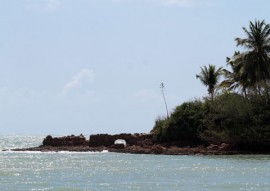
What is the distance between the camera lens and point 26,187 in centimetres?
2522

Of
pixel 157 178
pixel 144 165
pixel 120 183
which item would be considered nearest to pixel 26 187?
pixel 120 183

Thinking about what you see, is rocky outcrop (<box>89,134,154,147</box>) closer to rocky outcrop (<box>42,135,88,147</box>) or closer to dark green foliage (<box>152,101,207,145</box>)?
rocky outcrop (<box>42,135,88,147</box>)

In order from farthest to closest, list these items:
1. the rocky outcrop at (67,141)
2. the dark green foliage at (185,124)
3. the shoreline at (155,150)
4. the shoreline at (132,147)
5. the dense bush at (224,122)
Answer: the rocky outcrop at (67,141) < the dark green foliage at (185,124) < the shoreline at (132,147) < the dense bush at (224,122) < the shoreline at (155,150)

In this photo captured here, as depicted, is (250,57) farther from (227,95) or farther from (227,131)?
(227,131)

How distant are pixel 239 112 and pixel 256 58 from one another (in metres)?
5.61

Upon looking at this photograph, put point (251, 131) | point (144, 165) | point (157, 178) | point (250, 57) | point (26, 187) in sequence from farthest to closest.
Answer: point (250, 57), point (251, 131), point (144, 165), point (157, 178), point (26, 187)

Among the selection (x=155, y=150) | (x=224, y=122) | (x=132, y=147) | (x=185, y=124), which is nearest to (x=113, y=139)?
(x=132, y=147)

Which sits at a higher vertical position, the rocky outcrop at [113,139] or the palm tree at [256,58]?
the palm tree at [256,58]

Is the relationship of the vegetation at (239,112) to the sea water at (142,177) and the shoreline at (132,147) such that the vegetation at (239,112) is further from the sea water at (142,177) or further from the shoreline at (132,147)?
the sea water at (142,177)

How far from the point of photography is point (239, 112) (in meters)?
49.3

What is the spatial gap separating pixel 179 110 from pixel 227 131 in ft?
26.2

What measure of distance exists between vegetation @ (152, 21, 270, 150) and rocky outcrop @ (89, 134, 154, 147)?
3290 mm

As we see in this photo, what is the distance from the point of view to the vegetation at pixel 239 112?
4916 centimetres

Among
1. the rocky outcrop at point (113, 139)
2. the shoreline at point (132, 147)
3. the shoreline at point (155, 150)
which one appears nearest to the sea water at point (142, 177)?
the shoreline at point (155, 150)
